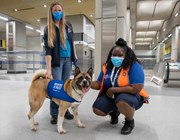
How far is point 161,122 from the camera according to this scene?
2.13 meters

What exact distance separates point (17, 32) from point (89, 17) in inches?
217

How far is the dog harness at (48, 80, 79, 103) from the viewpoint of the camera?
5.69 ft

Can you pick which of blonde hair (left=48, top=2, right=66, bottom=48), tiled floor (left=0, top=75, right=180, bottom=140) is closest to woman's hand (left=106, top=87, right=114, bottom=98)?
tiled floor (left=0, top=75, right=180, bottom=140)

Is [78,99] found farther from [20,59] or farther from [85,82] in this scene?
[20,59]

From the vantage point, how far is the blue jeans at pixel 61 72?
209 cm

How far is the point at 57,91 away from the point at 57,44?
600 millimetres

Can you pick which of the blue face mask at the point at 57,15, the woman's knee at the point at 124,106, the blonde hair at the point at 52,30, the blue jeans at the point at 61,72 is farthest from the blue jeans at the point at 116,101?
the blue face mask at the point at 57,15

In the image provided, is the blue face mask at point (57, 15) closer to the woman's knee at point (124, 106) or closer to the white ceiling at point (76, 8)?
the woman's knee at point (124, 106)

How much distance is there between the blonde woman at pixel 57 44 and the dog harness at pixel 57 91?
0.17m

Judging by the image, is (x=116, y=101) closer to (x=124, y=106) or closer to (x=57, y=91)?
(x=124, y=106)


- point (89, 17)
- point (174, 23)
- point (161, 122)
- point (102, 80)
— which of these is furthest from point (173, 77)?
→ point (89, 17)

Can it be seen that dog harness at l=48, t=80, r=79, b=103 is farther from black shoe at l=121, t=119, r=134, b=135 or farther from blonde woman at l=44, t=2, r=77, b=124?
black shoe at l=121, t=119, r=134, b=135

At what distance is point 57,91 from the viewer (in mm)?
1770

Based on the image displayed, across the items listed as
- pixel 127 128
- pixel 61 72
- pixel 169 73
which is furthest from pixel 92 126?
pixel 169 73
